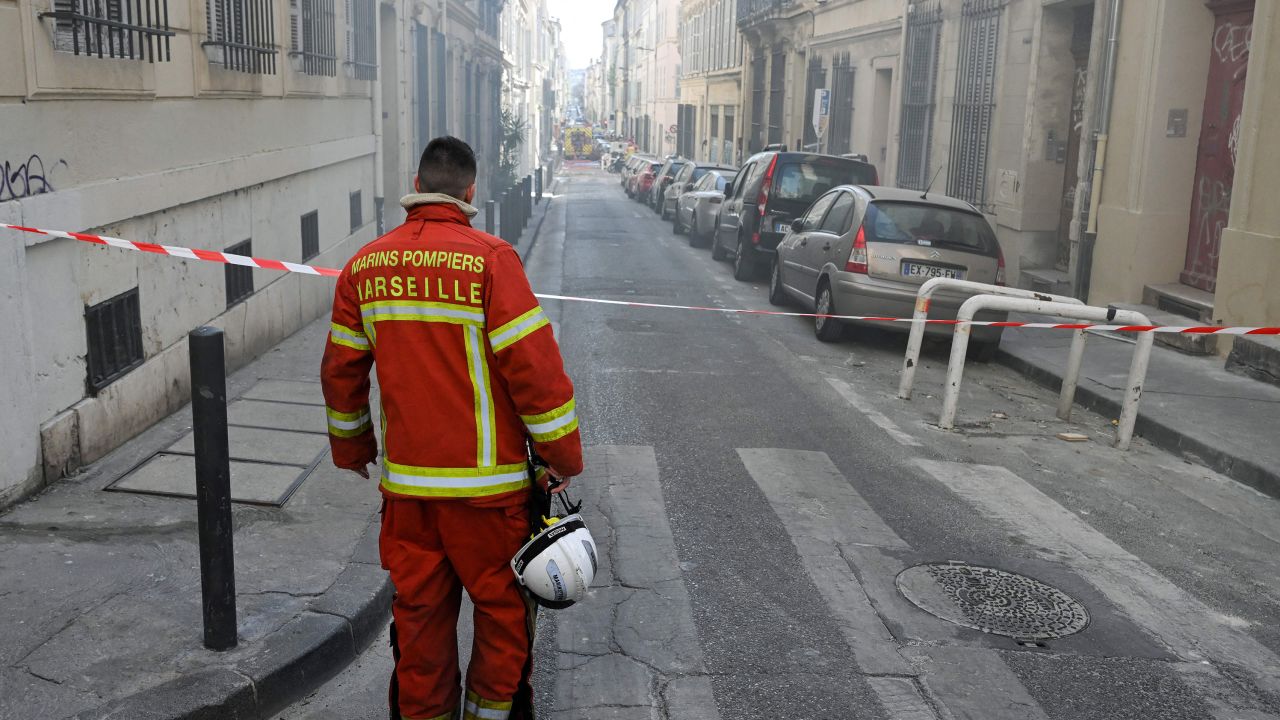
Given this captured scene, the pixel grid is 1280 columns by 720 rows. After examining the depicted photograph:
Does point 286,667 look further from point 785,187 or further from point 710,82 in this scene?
point 710,82

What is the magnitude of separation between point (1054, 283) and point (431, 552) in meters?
12.8

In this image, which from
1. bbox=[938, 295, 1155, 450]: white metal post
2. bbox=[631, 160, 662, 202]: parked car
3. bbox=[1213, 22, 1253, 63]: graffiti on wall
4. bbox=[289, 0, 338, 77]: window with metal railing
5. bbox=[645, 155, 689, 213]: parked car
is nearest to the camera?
bbox=[938, 295, 1155, 450]: white metal post

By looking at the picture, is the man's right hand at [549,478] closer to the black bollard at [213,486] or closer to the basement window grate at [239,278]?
the black bollard at [213,486]

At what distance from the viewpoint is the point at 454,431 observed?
10.4 ft

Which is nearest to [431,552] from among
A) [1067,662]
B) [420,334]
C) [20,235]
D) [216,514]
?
[420,334]

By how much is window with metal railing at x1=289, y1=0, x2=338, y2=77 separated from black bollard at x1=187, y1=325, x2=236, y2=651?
7.27m

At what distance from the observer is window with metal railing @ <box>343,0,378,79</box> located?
13.5 m

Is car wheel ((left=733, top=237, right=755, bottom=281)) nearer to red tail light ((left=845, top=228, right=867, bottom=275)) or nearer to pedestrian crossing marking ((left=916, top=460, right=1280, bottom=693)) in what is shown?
red tail light ((left=845, top=228, right=867, bottom=275))

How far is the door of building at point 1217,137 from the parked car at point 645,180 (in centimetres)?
2349

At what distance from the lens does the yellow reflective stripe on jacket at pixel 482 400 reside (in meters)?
3.14

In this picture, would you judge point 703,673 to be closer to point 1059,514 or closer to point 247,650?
point 247,650

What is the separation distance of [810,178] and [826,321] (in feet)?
17.6

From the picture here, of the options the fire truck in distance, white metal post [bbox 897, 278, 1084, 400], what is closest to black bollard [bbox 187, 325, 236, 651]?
white metal post [bbox 897, 278, 1084, 400]

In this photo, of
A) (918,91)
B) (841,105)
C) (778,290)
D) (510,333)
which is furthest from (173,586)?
(841,105)
